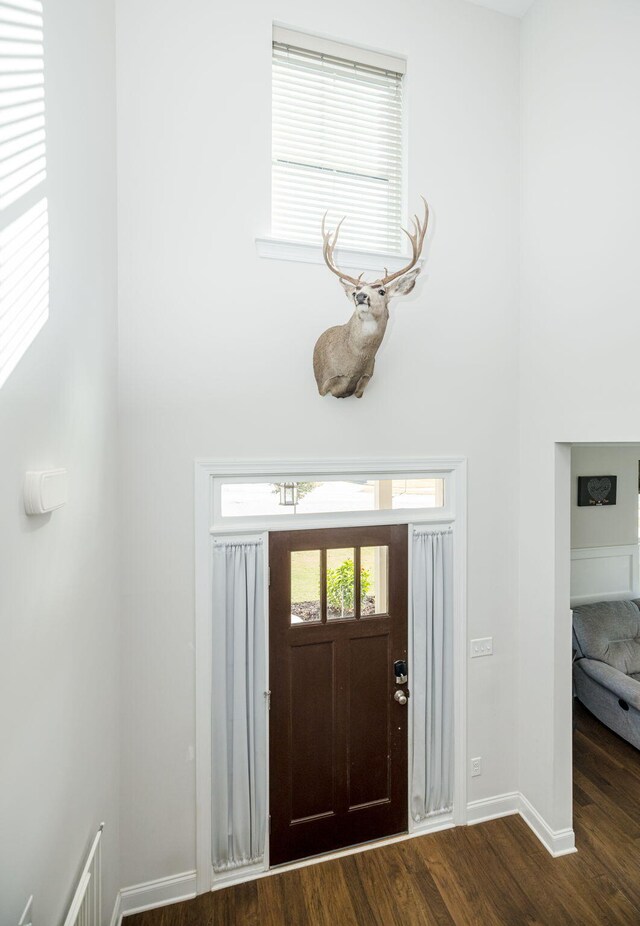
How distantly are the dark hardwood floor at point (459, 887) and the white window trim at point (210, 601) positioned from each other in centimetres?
8

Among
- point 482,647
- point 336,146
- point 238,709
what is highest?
point 336,146

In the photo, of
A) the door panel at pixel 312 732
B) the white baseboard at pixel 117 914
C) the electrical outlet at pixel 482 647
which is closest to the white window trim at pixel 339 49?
the door panel at pixel 312 732

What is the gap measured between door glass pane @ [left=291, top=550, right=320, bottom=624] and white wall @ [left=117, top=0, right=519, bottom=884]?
586 millimetres

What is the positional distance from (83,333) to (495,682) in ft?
10.2

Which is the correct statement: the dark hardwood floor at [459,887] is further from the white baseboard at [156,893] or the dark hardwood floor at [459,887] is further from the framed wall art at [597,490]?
the framed wall art at [597,490]

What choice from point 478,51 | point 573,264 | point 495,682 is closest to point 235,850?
point 495,682

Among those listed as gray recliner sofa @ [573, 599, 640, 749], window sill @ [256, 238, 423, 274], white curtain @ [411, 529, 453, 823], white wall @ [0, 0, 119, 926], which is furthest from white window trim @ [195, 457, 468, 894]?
gray recliner sofa @ [573, 599, 640, 749]

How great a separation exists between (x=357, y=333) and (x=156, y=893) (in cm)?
313

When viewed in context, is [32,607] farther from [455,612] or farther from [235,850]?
[455,612]

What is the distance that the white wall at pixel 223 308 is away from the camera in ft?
7.99

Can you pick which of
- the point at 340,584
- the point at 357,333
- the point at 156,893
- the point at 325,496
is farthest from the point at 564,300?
the point at 156,893

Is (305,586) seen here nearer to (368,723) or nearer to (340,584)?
(340,584)

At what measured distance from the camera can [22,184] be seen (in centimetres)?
125

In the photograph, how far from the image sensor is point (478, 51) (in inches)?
117
